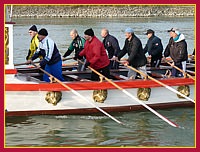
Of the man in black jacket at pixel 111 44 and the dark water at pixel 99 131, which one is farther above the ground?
the man in black jacket at pixel 111 44

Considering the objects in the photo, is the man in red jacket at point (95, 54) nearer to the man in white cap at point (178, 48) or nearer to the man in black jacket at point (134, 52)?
the man in black jacket at point (134, 52)

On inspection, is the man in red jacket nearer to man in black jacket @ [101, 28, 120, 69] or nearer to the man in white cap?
man in black jacket @ [101, 28, 120, 69]

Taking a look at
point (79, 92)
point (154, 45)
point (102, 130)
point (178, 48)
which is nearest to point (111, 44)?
point (154, 45)

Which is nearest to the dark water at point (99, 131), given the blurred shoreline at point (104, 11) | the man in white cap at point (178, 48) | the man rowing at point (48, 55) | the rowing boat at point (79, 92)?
the rowing boat at point (79, 92)

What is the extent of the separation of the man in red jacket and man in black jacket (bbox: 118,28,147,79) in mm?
634

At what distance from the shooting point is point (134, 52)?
1311cm

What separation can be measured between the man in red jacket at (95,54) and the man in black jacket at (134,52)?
2.08 feet

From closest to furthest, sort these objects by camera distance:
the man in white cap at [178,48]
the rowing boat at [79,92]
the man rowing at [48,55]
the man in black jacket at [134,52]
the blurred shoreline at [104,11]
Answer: the rowing boat at [79,92] → the man rowing at [48,55] → the man in black jacket at [134,52] → the man in white cap at [178,48] → the blurred shoreline at [104,11]

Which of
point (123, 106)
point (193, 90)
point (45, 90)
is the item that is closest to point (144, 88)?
point (123, 106)

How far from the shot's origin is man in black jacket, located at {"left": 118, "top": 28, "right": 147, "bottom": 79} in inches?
517

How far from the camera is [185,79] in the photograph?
44.5 ft

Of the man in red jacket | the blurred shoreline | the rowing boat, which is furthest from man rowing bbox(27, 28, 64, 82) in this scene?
the blurred shoreline

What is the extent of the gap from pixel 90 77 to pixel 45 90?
2.32 metres

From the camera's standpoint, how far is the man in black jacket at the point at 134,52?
517 inches
